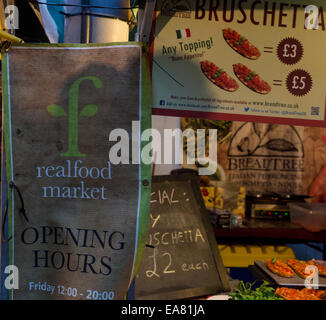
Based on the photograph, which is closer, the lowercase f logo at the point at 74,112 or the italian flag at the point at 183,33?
the lowercase f logo at the point at 74,112

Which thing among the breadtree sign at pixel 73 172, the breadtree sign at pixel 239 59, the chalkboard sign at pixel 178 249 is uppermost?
the breadtree sign at pixel 239 59

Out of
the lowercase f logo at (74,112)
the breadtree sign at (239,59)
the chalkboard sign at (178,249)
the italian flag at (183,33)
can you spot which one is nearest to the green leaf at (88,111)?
the lowercase f logo at (74,112)

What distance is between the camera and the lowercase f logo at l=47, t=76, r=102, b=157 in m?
1.66

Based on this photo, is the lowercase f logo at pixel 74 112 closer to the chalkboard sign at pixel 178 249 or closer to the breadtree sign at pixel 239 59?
the breadtree sign at pixel 239 59

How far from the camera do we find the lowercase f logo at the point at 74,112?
1663 millimetres

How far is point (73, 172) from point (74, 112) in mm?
299

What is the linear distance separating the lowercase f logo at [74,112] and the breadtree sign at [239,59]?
0.46 metres

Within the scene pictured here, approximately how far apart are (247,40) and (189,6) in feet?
1.32

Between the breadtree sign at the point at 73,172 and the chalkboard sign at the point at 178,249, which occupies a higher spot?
the breadtree sign at the point at 73,172

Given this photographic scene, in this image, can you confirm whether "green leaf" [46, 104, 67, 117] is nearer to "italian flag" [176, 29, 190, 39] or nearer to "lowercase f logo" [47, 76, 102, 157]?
"lowercase f logo" [47, 76, 102, 157]

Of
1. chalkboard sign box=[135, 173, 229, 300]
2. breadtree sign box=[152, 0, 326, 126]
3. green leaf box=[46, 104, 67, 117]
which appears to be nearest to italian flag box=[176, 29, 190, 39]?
breadtree sign box=[152, 0, 326, 126]

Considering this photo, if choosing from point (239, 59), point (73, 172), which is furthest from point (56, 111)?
point (239, 59)

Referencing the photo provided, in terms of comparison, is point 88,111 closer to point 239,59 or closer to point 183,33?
point 183,33
